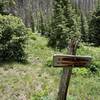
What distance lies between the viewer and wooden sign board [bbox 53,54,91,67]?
8.13 meters

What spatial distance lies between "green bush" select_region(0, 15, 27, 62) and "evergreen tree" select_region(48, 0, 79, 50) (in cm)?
796

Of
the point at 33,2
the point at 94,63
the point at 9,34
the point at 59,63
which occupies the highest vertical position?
the point at 59,63

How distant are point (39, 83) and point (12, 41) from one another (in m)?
6.00

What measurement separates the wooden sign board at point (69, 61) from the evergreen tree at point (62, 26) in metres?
20.1

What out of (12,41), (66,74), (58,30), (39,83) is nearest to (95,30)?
(58,30)

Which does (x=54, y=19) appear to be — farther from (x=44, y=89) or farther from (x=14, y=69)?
(x=44, y=89)

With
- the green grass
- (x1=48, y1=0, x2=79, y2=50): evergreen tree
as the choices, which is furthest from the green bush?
(x1=48, y1=0, x2=79, y2=50): evergreen tree

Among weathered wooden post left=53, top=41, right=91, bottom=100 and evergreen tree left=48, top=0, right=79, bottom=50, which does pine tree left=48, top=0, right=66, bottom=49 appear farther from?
weathered wooden post left=53, top=41, right=91, bottom=100

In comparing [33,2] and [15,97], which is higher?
[15,97]

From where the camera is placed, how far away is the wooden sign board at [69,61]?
26.7ft

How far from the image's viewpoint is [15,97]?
13.8 m

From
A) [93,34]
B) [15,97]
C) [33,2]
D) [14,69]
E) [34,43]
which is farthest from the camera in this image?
[33,2]

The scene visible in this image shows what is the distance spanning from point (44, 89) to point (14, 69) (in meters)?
4.47

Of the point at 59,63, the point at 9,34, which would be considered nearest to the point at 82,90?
the point at 59,63
